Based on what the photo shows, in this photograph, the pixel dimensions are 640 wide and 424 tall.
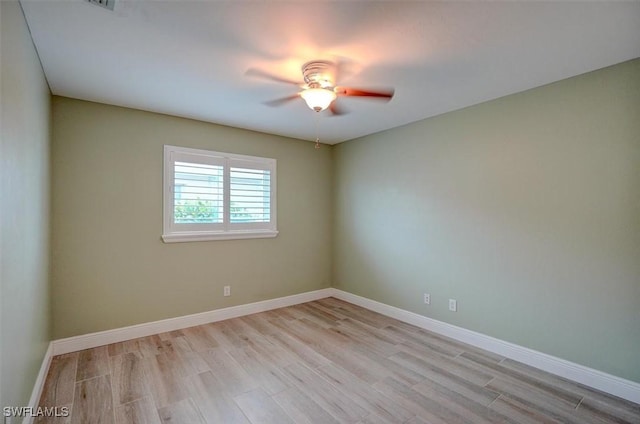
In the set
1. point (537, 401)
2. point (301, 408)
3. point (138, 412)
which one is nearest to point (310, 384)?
point (301, 408)

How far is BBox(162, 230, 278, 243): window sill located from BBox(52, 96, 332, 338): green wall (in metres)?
0.07

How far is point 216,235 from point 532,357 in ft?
11.5

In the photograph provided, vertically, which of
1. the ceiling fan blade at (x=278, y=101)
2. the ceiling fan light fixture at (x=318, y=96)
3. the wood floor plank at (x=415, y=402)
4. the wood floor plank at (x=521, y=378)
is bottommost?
the wood floor plank at (x=415, y=402)

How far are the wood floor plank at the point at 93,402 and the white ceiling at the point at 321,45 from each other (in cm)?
247

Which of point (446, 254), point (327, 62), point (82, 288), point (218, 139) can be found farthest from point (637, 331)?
point (82, 288)

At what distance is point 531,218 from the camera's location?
2.72 metres

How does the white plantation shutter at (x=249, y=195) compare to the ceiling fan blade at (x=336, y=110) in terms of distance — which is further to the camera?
the white plantation shutter at (x=249, y=195)

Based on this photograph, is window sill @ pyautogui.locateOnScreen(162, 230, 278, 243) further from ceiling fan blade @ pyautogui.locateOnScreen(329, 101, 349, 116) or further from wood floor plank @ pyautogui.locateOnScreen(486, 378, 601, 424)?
wood floor plank @ pyautogui.locateOnScreen(486, 378, 601, 424)

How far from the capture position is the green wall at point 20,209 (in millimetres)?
1424

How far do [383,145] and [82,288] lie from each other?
149 inches

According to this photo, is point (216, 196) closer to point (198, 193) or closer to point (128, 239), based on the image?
point (198, 193)

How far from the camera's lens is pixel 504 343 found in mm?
2887

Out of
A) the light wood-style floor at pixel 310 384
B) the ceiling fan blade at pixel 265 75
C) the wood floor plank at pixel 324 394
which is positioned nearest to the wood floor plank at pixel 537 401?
the light wood-style floor at pixel 310 384

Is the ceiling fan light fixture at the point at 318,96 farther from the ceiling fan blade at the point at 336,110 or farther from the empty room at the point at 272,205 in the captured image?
the ceiling fan blade at the point at 336,110
